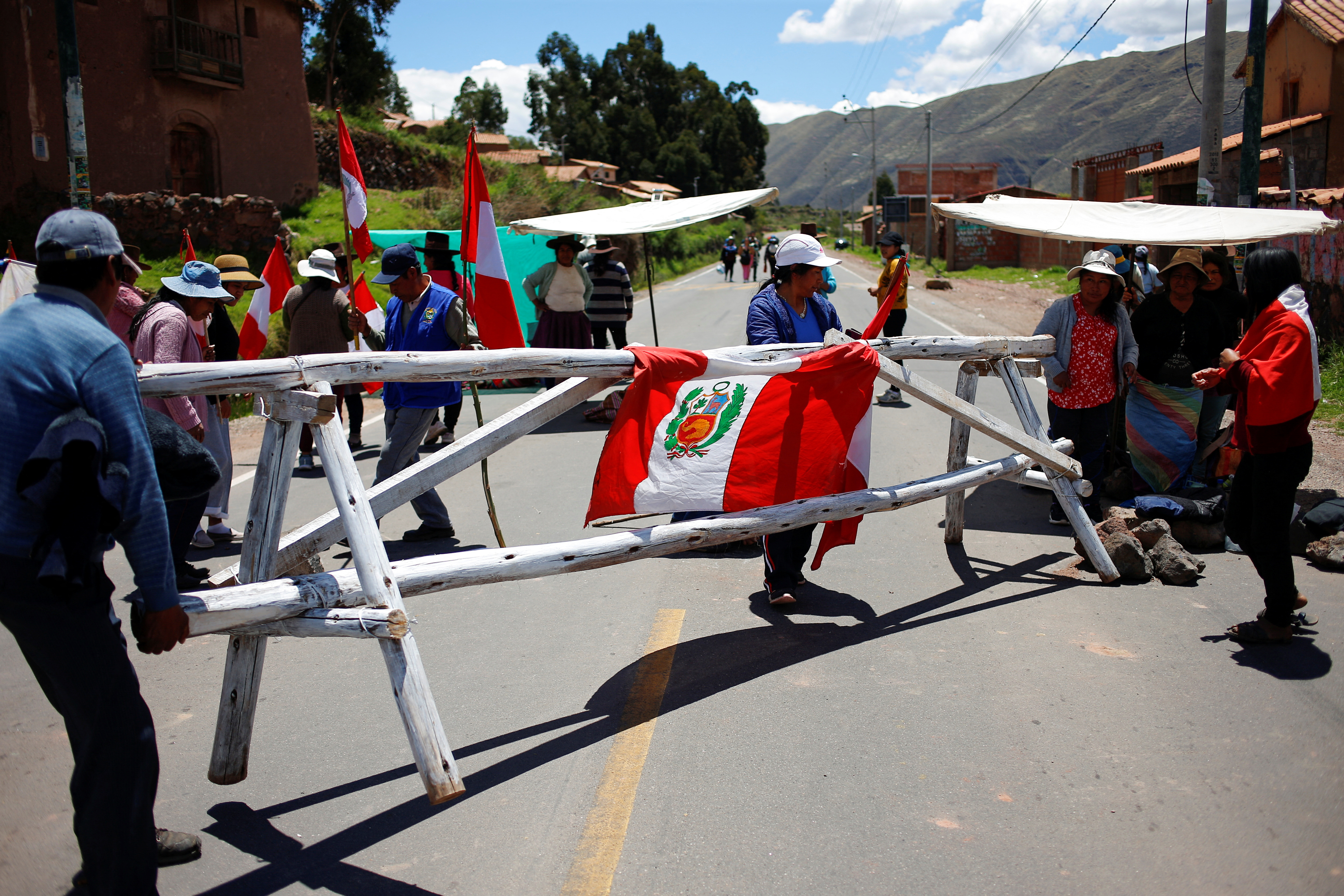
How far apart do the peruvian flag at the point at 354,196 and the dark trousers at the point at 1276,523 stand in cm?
614

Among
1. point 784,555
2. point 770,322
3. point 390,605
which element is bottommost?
point 784,555

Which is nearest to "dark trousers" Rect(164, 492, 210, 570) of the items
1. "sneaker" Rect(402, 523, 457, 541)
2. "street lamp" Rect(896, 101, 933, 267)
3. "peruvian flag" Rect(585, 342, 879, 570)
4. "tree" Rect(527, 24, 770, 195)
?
"sneaker" Rect(402, 523, 457, 541)

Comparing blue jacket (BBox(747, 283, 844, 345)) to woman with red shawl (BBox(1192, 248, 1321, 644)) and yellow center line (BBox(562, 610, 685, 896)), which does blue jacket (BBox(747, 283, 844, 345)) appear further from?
woman with red shawl (BBox(1192, 248, 1321, 644))

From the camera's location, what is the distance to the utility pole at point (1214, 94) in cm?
1158

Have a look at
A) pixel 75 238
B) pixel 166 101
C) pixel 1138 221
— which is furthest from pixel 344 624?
pixel 166 101

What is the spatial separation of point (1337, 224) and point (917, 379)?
3463 millimetres

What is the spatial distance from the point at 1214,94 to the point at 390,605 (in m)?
12.5

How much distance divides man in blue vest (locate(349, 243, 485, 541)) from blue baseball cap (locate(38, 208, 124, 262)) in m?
3.56

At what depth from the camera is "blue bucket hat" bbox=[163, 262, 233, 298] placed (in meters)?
5.45

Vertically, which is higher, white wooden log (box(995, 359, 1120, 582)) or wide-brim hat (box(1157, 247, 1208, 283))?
wide-brim hat (box(1157, 247, 1208, 283))

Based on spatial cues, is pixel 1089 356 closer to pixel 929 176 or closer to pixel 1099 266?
pixel 1099 266

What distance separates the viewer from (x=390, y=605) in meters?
3.07

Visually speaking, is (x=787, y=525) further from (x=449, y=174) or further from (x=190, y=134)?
(x=449, y=174)

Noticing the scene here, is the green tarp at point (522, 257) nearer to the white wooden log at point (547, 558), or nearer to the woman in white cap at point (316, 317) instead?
the woman in white cap at point (316, 317)
